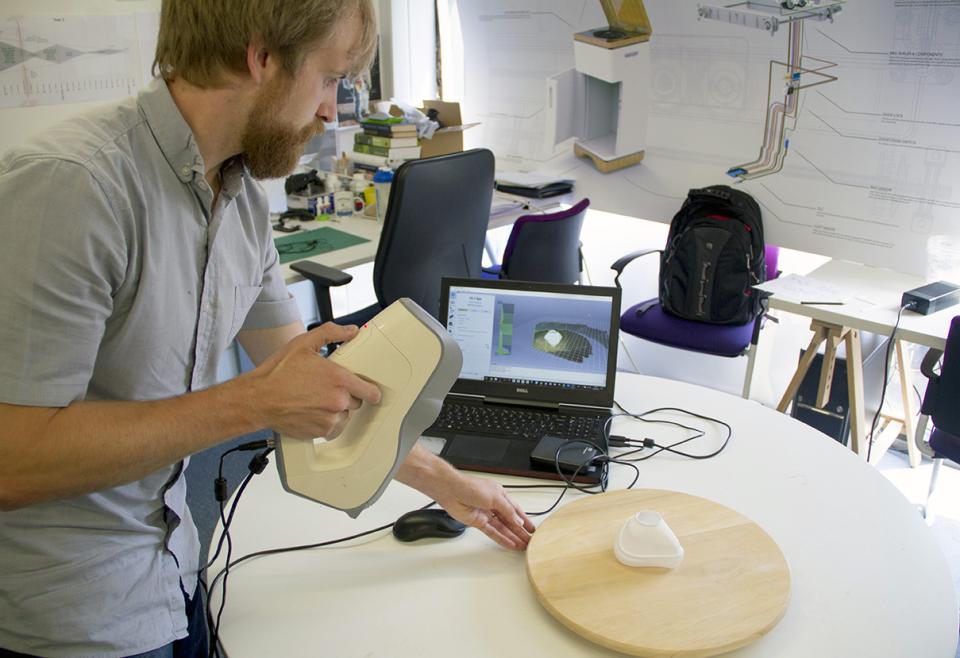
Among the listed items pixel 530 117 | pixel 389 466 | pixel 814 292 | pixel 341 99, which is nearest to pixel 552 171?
pixel 530 117

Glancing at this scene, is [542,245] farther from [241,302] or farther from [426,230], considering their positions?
[241,302]

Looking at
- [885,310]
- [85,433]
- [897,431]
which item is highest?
[85,433]

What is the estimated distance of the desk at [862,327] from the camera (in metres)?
2.39

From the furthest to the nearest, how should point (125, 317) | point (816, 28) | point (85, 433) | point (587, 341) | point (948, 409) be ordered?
1. point (816, 28)
2. point (948, 409)
3. point (587, 341)
4. point (125, 317)
5. point (85, 433)

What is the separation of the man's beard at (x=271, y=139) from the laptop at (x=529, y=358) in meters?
0.60

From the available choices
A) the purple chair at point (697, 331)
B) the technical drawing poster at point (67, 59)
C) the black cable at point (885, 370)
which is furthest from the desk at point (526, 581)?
the technical drawing poster at point (67, 59)

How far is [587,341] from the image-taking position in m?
1.61

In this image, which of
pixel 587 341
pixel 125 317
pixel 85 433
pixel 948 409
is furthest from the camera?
pixel 948 409

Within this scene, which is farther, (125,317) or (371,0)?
(371,0)

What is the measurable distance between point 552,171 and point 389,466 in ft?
9.97

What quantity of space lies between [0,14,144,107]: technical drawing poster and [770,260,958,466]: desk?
2.71 meters

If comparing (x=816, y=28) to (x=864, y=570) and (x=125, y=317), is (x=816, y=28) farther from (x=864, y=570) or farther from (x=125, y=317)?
(x=125, y=317)

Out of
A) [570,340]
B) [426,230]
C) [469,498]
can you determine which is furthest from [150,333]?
[426,230]

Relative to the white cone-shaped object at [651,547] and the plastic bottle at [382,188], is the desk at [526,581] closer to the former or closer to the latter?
the white cone-shaped object at [651,547]
